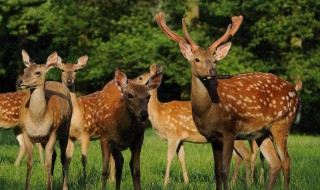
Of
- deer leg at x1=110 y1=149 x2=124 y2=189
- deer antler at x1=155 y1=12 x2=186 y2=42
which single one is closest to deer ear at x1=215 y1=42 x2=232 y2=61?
deer antler at x1=155 y1=12 x2=186 y2=42

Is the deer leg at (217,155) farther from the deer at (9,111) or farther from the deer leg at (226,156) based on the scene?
the deer at (9,111)

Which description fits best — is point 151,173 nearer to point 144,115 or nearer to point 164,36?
point 144,115

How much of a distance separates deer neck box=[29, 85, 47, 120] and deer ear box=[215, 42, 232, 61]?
2.09 meters

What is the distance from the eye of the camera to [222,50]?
699 centimetres

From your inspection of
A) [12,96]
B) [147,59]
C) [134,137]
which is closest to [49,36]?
[147,59]

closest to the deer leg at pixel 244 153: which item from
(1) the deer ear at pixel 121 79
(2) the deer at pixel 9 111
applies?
(1) the deer ear at pixel 121 79

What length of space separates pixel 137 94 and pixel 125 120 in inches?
20.5

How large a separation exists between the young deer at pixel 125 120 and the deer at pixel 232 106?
516 mm

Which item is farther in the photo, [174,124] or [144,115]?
[174,124]

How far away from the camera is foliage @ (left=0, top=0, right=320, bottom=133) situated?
24.5 meters

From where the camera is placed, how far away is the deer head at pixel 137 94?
654 centimetres

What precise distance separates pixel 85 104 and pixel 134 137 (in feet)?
10.7

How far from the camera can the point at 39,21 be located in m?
26.2

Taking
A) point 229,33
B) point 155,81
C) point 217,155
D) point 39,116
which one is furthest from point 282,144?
point 39,116
